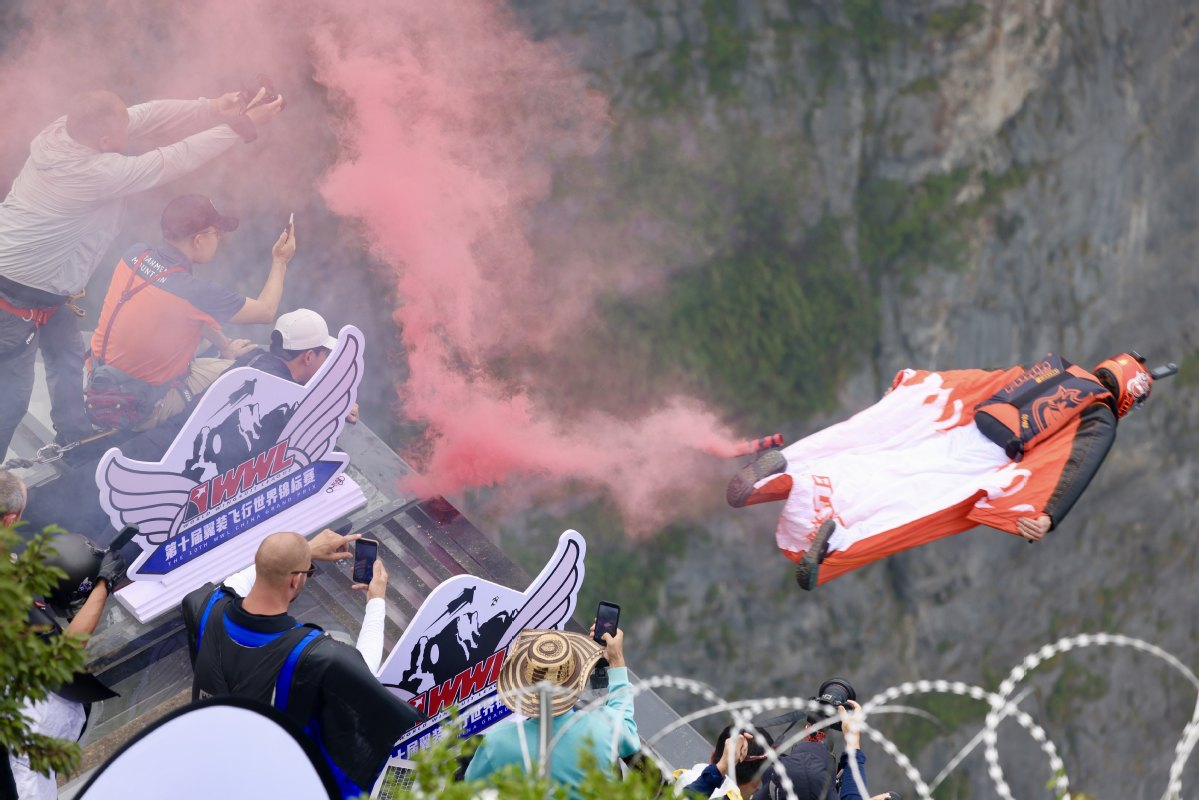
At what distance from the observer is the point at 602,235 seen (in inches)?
840

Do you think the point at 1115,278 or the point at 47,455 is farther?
the point at 1115,278

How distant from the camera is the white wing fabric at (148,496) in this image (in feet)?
28.7

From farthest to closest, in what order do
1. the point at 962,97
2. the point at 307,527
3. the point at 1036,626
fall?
1. the point at 1036,626
2. the point at 962,97
3. the point at 307,527

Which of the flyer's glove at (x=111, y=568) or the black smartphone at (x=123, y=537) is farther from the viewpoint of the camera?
the black smartphone at (x=123, y=537)

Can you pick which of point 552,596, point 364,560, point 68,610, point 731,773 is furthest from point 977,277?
point 68,610

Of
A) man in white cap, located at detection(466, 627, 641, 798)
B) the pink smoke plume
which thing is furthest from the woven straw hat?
the pink smoke plume

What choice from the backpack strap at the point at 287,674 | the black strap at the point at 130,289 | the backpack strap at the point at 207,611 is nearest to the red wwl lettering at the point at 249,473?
the black strap at the point at 130,289

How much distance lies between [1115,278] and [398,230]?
16018mm

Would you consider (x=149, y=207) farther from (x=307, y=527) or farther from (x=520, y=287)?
(x=520, y=287)

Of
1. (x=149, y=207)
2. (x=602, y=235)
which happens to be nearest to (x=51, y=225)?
(x=149, y=207)

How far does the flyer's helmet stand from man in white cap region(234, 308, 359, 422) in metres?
6.29

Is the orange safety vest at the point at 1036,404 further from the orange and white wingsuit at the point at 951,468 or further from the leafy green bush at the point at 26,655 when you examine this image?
the leafy green bush at the point at 26,655

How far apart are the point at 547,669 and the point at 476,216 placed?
12226mm

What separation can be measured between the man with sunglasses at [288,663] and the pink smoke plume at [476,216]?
5541mm
